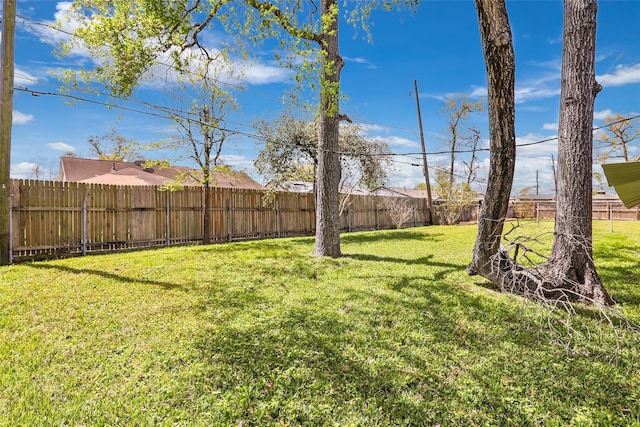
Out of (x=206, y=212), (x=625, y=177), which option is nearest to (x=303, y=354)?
(x=625, y=177)

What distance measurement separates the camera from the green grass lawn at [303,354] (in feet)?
6.96

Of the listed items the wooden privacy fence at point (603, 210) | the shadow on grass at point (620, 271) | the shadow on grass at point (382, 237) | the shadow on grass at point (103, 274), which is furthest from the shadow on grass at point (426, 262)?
the wooden privacy fence at point (603, 210)

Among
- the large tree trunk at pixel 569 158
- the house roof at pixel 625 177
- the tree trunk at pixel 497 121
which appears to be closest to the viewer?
the tree trunk at pixel 497 121

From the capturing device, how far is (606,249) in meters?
7.54

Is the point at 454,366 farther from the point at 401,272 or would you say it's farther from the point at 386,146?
the point at 386,146

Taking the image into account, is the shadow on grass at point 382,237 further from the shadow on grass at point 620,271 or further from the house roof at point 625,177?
the house roof at point 625,177

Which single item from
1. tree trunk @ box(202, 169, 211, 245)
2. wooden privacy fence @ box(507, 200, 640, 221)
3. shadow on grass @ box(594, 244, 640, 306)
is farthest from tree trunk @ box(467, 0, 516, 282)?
wooden privacy fence @ box(507, 200, 640, 221)

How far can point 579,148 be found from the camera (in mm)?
3967

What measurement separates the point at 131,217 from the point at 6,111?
3231mm

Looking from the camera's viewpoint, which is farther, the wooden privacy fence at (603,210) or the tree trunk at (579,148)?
the wooden privacy fence at (603,210)

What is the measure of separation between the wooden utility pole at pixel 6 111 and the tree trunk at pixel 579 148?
880 centimetres

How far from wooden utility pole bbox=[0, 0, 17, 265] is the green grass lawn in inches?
58.2

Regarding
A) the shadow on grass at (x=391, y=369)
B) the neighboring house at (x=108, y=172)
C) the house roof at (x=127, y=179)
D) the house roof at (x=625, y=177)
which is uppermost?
the neighboring house at (x=108, y=172)

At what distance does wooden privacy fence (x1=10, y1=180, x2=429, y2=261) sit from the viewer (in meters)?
6.81
